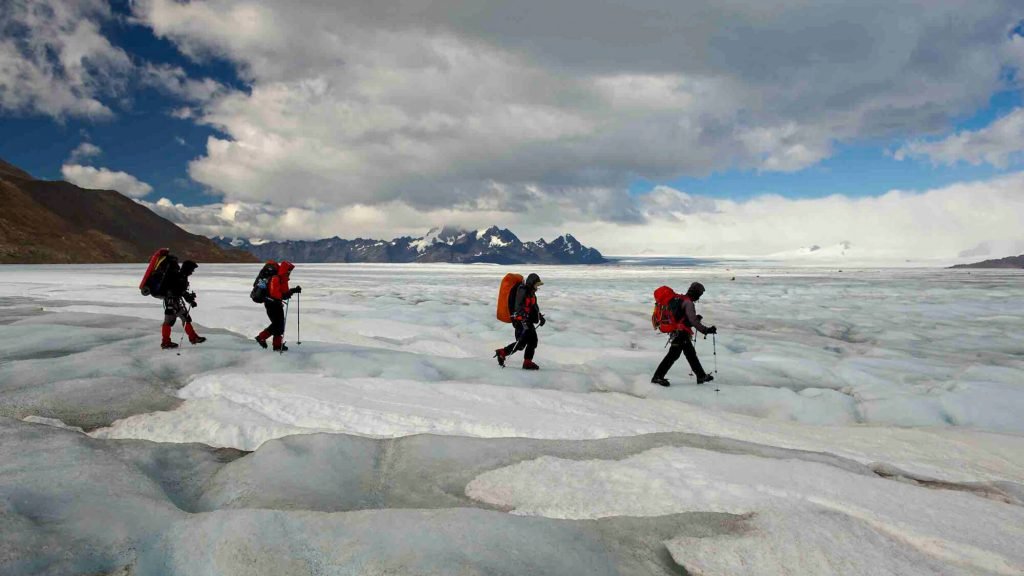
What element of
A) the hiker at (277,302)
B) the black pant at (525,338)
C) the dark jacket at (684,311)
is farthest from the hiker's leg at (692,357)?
the hiker at (277,302)

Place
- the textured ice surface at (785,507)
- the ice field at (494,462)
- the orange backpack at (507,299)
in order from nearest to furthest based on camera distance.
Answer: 1. the ice field at (494,462)
2. the textured ice surface at (785,507)
3. the orange backpack at (507,299)

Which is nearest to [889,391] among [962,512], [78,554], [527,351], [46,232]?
[962,512]

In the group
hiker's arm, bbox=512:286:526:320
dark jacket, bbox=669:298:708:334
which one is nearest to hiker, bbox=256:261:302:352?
hiker's arm, bbox=512:286:526:320

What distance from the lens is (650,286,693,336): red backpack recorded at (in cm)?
Result: 978

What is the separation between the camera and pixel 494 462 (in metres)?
5.82

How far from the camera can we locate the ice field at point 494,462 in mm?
3797

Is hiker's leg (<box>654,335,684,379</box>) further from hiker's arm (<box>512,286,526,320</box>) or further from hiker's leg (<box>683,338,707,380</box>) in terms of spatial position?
hiker's arm (<box>512,286,526,320</box>)

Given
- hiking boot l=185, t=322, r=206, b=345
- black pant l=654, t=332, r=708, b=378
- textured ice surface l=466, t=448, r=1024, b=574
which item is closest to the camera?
textured ice surface l=466, t=448, r=1024, b=574

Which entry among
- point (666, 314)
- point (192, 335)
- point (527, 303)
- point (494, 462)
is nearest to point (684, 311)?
point (666, 314)

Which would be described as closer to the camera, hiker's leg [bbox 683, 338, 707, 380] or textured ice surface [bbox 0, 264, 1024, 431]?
textured ice surface [bbox 0, 264, 1024, 431]

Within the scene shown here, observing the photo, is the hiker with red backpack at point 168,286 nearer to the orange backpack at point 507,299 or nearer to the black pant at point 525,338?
the orange backpack at point 507,299

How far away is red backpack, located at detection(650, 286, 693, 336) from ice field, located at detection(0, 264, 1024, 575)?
3.69 feet

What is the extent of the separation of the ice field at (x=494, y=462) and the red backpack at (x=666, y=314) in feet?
3.69

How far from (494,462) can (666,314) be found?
17.7 ft
